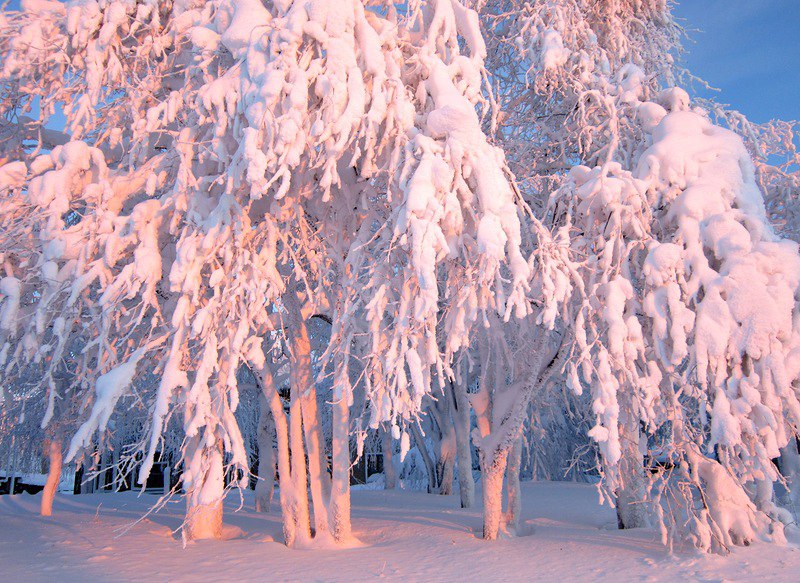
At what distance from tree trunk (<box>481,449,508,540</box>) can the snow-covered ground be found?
30cm

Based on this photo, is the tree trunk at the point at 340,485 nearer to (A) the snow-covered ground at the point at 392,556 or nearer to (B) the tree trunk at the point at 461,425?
(A) the snow-covered ground at the point at 392,556

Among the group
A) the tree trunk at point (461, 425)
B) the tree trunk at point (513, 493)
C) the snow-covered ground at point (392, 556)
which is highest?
the tree trunk at point (461, 425)

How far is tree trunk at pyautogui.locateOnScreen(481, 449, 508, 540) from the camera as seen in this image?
27.6 ft

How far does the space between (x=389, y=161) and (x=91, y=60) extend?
12.0 ft

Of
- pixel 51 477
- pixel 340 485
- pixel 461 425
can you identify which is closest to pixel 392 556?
pixel 340 485

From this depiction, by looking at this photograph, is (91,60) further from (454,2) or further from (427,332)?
(427,332)

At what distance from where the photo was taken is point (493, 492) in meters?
8.46

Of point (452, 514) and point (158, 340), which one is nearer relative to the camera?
point (158, 340)

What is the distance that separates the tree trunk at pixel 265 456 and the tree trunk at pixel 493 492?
13.9 ft

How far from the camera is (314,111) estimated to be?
6.35 meters

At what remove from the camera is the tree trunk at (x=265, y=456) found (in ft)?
38.8

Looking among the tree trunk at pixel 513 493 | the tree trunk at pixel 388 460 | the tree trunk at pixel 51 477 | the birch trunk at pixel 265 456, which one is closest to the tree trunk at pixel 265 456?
the birch trunk at pixel 265 456

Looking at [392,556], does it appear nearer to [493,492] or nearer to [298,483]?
[298,483]

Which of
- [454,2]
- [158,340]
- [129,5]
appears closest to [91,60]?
[129,5]
